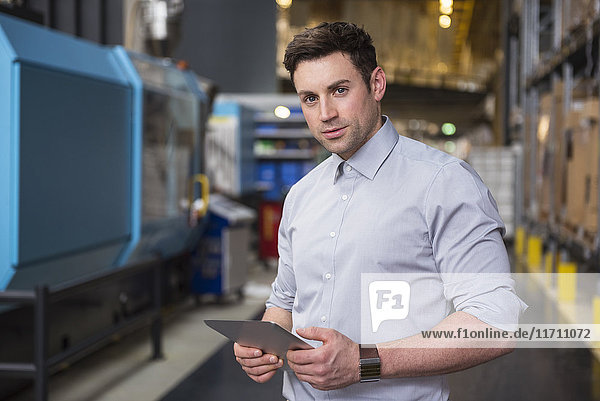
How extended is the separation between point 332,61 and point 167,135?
350cm

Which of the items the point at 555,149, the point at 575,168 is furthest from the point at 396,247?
the point at 555,149

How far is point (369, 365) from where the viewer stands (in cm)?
114

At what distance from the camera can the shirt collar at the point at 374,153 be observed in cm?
133

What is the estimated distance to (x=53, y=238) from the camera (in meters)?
3.05

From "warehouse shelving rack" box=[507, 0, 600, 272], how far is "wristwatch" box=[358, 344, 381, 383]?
7.10 ft

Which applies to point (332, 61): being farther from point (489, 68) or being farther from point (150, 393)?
point (489, 68)

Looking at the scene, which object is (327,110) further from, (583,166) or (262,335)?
(583,166)

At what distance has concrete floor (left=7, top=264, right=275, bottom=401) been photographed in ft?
12.4

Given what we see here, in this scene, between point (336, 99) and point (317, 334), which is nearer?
point (317, 334)

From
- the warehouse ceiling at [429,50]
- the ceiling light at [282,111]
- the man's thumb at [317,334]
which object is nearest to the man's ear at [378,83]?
the man's thumb at [317,334]

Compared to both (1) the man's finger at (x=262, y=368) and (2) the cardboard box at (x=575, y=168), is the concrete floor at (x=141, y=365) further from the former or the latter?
(1) the man's finger at (x=262, y=368)

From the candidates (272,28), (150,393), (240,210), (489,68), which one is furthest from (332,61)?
(489,68)

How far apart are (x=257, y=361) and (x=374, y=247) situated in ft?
1.00

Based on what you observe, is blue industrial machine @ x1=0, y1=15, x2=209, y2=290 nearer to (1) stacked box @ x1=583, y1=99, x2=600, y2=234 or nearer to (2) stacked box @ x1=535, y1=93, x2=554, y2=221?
(1) stacked box @ x1=583, y1=99, x2=600, y2=234
